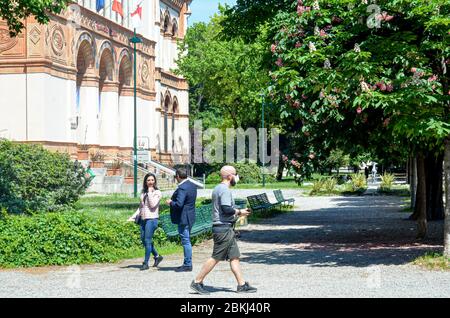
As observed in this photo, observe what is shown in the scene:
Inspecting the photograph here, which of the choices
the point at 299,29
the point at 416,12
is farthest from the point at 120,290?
the point at 299,29

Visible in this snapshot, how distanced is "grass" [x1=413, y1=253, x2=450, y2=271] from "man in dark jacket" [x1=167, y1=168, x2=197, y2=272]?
12.9 feet

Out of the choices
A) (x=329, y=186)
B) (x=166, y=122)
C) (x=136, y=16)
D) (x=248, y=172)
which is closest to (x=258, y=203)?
(x=329, y=186)

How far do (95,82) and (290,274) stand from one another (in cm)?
3277

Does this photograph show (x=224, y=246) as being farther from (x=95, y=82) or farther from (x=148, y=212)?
(x=95, y=82)

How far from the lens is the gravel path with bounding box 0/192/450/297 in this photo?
1102 centimetres

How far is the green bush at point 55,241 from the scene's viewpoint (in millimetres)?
14133

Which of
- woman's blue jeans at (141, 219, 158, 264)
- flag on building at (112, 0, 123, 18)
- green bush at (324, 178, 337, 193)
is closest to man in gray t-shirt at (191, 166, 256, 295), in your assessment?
woman's blue jeans at (141, 219, 158, 264)

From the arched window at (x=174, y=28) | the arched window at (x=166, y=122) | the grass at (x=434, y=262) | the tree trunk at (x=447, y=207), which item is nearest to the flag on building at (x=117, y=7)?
the arched window at (x=166, y=122)

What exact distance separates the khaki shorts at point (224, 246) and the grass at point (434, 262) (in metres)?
4.07

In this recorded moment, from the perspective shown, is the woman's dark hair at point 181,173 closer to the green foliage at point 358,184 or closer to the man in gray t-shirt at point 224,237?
the man in gray t-shirt at point 224,237

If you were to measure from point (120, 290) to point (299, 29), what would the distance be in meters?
7.72

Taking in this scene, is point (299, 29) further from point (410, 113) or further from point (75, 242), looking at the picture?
point (75, 242)

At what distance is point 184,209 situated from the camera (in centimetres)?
1346
